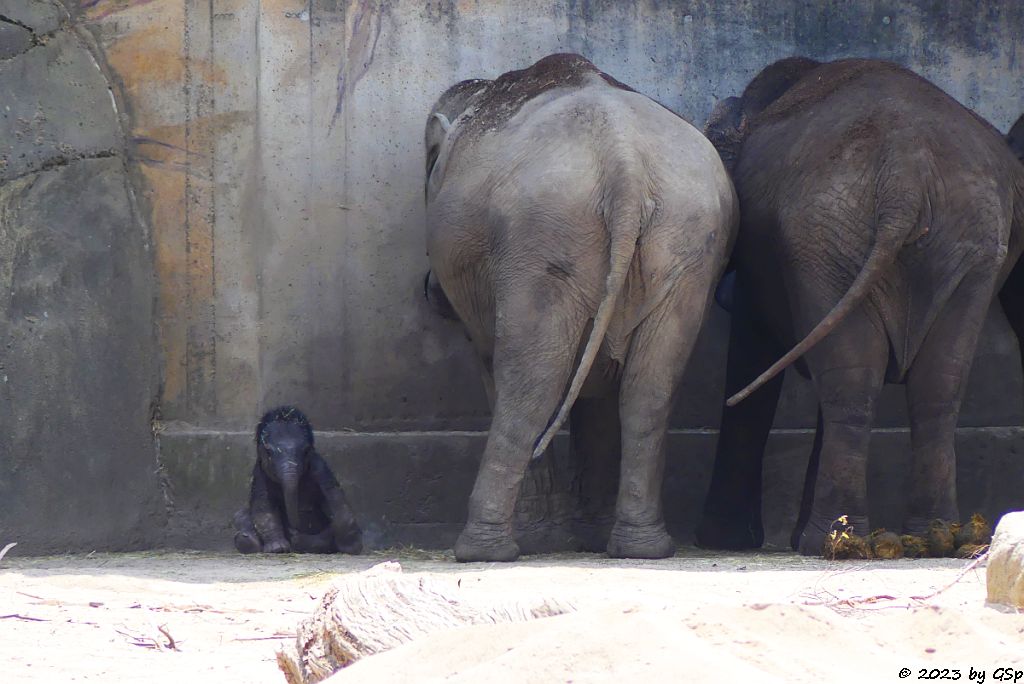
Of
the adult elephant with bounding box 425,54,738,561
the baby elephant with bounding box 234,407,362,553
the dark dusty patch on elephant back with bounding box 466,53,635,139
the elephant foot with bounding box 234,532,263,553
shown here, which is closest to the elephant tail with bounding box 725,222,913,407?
the adult elephant with bounding box 425,54,738,561

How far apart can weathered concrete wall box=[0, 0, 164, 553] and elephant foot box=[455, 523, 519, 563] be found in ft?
6.13

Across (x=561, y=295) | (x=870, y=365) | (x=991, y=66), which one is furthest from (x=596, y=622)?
(x=991, y=66)

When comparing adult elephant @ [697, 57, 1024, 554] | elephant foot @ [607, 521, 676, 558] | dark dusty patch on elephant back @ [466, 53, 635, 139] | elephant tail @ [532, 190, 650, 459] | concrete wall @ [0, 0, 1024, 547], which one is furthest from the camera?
concrete wall @ [0, 0, 1024, 547]

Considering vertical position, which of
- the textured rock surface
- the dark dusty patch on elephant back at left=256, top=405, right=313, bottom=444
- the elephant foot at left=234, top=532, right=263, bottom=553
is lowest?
the elephant foot at left=234, top=532, right=263, bottom=553

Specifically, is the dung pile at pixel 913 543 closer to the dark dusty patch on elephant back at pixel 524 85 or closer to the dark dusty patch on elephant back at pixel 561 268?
the dark dusty patch on elephant back at pixel 561 268

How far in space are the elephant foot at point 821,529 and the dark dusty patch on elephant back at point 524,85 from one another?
1.95m

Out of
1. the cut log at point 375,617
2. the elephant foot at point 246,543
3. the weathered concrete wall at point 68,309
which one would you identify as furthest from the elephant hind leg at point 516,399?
the cut log at point 375,617

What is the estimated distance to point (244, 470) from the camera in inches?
315

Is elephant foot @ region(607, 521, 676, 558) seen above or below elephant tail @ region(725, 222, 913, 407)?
below

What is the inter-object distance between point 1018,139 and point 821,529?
221 cm

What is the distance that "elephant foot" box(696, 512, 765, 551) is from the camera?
313 inches

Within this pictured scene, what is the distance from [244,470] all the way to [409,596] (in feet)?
14.1

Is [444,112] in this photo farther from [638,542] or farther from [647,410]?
[638,542]

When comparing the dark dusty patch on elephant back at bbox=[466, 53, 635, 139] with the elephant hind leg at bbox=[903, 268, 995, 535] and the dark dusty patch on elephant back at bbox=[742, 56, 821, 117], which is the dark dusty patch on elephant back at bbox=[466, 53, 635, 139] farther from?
the elephant hind leg at bbox=[903, 268, 995, 535]
